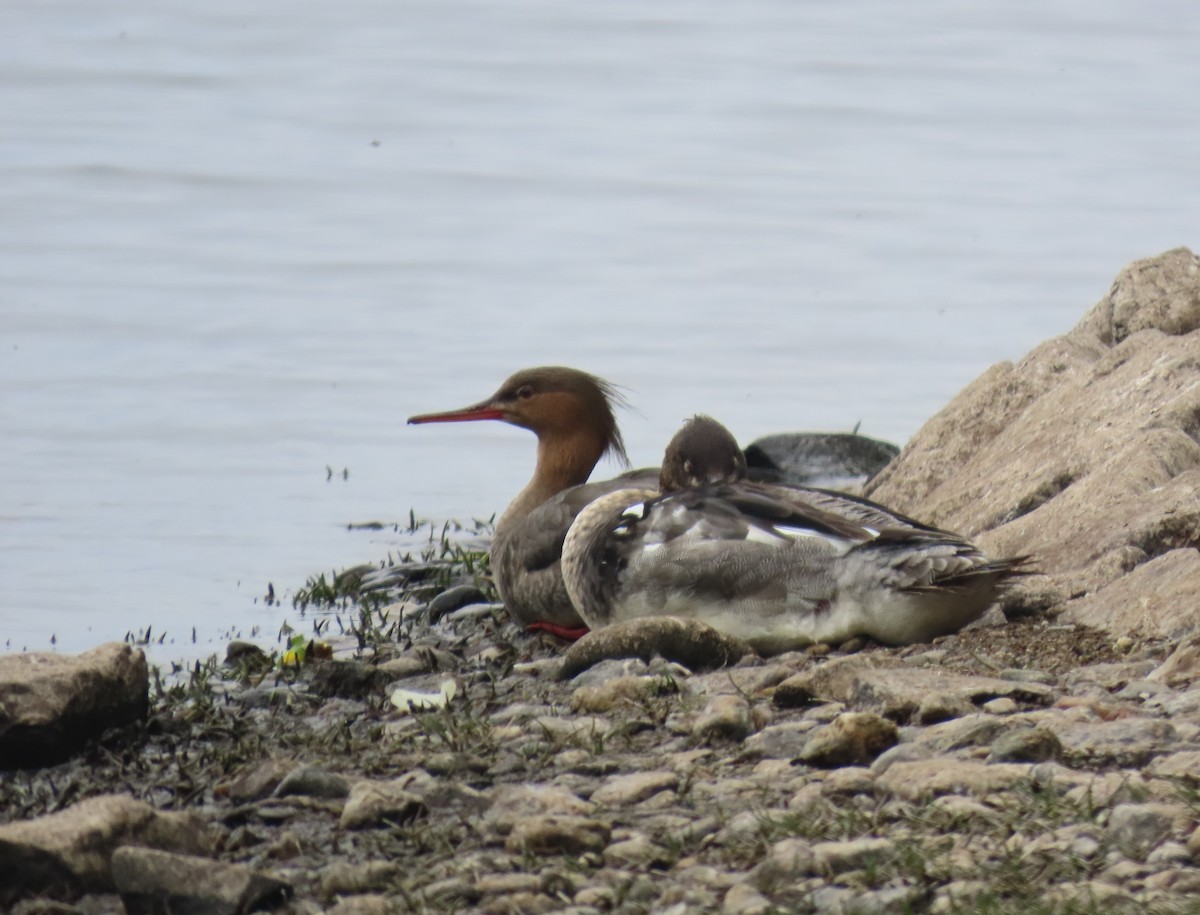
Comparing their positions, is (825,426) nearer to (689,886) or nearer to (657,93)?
(689,886)

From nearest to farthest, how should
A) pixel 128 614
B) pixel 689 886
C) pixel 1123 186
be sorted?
pixel 689 886 < pixel 128 614 < pixel 1123 186

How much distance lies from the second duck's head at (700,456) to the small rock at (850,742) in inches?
86.7

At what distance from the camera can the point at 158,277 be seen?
13.7m

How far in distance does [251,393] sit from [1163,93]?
13.6m

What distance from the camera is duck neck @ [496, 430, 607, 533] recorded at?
25.8 feet

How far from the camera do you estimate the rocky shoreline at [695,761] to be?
3.73 m

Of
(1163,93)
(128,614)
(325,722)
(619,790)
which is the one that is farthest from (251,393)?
(1163,93)

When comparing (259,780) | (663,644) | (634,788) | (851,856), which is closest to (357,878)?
(634,788)

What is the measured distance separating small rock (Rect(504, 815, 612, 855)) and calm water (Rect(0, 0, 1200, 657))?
3837 millimetres

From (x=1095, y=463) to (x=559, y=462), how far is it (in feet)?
7.05

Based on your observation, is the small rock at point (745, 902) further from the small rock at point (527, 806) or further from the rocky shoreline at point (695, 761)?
the small rock at point (527, 806)

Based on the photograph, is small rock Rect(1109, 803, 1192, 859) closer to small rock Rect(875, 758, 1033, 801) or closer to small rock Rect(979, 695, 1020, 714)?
small rock Rect(875, 758, 1033, 801)

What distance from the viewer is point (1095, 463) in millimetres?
6527

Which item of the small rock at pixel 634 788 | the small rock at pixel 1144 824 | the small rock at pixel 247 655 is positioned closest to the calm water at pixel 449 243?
the small rock at pixel 247 655
